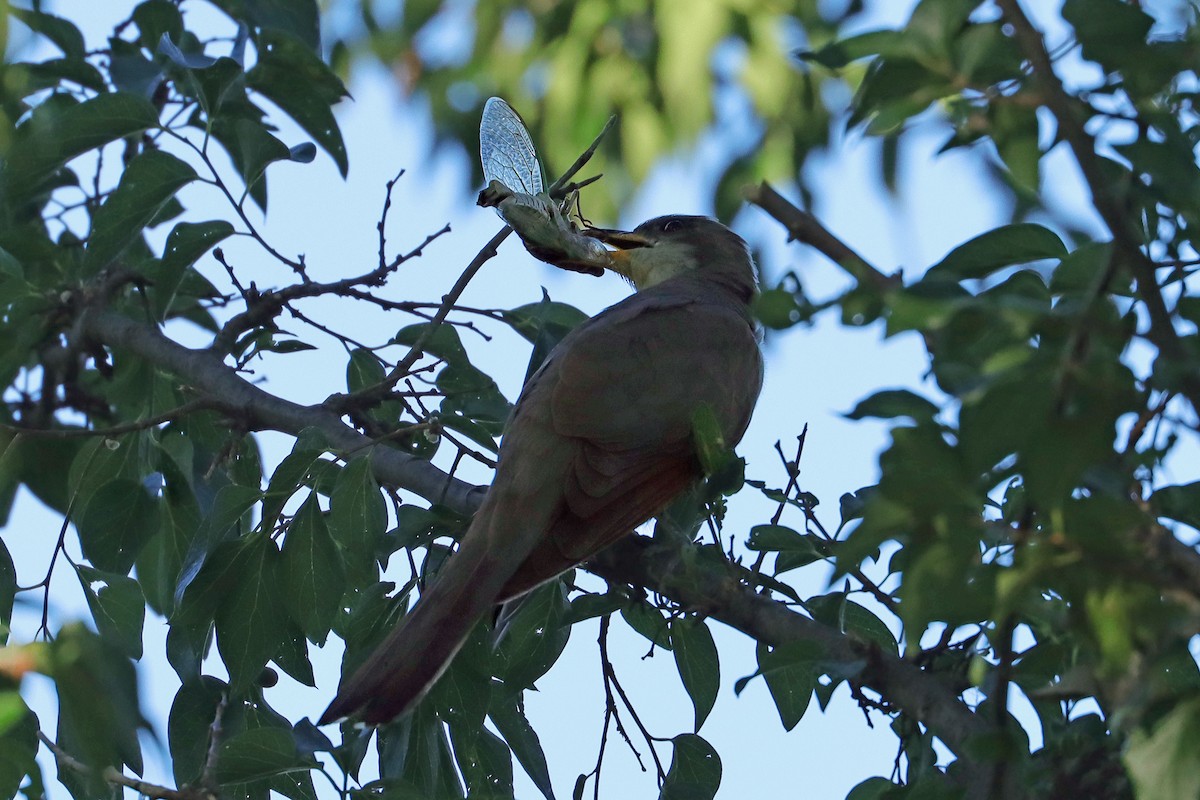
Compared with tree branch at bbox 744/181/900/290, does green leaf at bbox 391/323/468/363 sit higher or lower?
higher

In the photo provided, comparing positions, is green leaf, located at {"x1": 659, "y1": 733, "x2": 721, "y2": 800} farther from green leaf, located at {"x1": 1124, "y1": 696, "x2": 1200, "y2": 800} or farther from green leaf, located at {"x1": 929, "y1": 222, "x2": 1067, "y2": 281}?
green leaf, located at {"x1": 1124, "y1": 696, "x2": 1200, "y2": 800}

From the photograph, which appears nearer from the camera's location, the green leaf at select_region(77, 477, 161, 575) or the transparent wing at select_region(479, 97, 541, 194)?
the green leaf at select_region(77, 477, 161, 575)

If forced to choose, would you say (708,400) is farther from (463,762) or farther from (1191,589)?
(1191,589)

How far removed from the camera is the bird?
9.59ft

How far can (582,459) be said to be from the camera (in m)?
3.46

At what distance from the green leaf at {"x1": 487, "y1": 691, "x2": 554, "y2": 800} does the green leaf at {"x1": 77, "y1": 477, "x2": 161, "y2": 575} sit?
958 millimetres

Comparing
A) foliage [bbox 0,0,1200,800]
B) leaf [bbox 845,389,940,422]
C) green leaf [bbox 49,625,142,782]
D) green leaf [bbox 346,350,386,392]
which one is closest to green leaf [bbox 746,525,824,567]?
foliage [bbox 0,0,1200,800]

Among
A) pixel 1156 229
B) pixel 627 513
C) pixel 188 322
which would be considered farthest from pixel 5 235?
pixel 1156 229

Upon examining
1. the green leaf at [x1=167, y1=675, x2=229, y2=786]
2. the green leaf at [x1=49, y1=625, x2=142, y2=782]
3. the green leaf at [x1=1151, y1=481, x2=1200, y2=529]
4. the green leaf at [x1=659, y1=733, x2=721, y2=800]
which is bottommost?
the green leaf at [x1=49, y1=625, x2=142, y2=782]

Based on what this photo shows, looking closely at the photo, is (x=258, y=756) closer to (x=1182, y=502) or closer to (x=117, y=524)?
(x=117, y=524)

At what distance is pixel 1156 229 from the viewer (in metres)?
2.19

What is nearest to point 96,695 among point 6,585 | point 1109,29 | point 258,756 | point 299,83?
point 258,756

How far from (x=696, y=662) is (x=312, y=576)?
0.85 m

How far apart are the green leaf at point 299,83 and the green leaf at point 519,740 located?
1.77m
